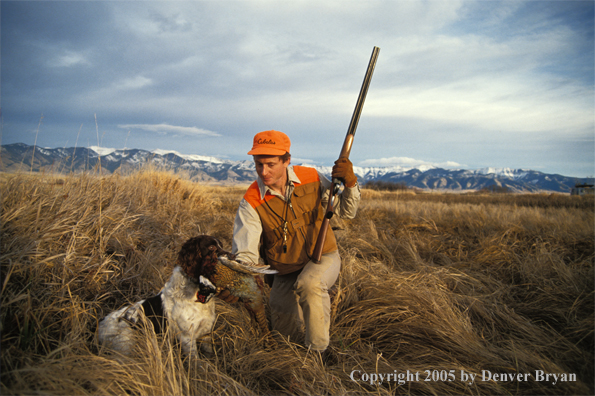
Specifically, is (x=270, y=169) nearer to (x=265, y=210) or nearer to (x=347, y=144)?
(x=265, y=210)

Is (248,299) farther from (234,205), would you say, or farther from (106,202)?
(234,205)

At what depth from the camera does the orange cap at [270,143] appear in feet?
7.86

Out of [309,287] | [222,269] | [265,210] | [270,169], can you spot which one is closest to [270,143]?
[270,169]

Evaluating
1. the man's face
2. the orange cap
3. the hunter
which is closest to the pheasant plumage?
the hunter

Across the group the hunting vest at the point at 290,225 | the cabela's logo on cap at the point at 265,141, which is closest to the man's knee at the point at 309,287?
the hunting vest at the point at 290,225

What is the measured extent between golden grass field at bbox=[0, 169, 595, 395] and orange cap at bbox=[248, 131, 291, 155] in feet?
4.90

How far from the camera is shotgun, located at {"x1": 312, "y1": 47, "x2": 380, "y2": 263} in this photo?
8.04ft

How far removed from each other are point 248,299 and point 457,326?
1.74m

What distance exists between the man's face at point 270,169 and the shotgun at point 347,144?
1.61ft

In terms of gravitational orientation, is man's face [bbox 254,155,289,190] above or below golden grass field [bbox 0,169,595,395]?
above

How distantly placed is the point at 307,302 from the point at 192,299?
863 millimetres

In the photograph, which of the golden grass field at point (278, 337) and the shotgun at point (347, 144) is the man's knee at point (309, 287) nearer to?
the shotgun at point (347, 144)

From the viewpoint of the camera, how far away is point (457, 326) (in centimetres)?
234

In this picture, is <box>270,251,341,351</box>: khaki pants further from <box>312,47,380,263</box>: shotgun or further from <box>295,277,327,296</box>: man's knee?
<box>312,47,380,263</box>: shotgun
